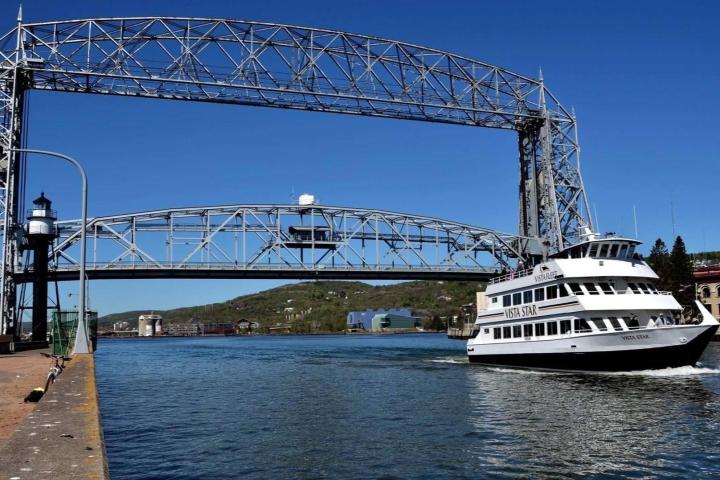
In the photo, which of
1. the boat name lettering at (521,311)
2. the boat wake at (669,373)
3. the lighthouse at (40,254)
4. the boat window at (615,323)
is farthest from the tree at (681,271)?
the lighthouse at (40,254)

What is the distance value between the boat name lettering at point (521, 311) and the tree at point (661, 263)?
53647mm

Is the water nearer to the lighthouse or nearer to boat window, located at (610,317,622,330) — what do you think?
boat window, located at (610,317,622,330)

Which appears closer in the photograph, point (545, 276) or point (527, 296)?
point (545, 276)

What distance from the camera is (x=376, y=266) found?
83.1 m

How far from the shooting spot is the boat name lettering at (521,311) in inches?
1759

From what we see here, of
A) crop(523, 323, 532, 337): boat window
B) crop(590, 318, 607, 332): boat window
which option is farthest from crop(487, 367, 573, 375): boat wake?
crop(590, 318, 607, 332): boat window

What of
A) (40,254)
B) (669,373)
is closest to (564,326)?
(669,373)

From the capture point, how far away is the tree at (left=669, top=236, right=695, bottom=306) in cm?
9238

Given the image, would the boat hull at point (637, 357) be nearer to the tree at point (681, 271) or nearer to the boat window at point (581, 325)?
the boat window at point (581, 325)

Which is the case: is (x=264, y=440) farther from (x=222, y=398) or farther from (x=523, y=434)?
(x=222, y=398)

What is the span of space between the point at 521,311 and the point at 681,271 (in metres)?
57.6

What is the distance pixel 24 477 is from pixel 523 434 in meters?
16.2

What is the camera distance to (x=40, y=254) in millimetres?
59281

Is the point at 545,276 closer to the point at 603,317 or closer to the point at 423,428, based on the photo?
the point at 603,317
